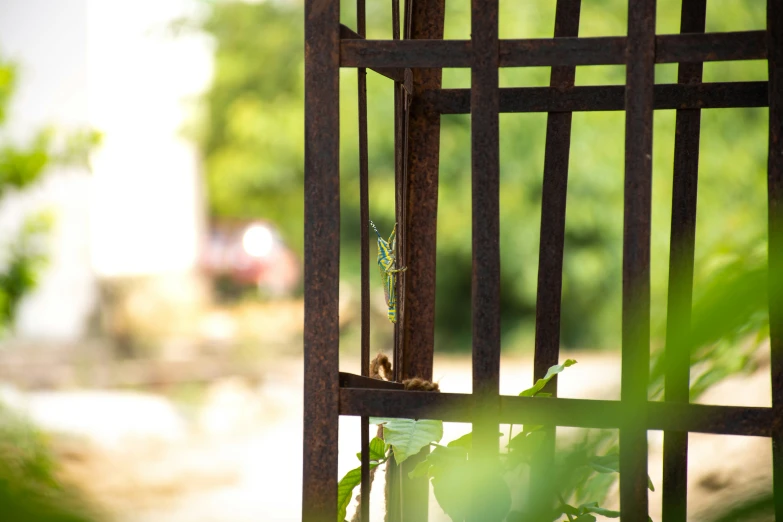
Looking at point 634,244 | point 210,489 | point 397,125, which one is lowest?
point 210,489

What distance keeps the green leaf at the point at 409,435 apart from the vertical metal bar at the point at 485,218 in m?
0.12

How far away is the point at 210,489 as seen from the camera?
3.50 metres

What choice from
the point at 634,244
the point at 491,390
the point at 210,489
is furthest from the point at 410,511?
the point at 210,489

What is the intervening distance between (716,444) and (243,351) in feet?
14.7

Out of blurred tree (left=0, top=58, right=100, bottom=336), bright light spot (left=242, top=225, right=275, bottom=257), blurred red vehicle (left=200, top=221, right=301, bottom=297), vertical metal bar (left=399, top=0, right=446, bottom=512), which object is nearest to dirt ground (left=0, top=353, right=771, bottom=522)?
blurred tree (left=0, top=58, right=100, bottom=336)

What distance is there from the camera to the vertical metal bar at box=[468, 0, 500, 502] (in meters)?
0.52

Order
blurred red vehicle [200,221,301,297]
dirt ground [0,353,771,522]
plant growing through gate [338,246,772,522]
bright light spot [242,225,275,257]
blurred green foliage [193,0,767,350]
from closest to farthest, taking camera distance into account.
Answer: plant growing through gate [338,246,772,522] < dirt ground [0,353,771,522] < blurred green foliage [193,0,767,350] < blurred red vehicle [200,221,301,297] < bright light spot [242,225,275,257]

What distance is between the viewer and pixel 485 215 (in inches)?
20.6

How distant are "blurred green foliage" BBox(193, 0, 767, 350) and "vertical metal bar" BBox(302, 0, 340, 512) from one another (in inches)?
131

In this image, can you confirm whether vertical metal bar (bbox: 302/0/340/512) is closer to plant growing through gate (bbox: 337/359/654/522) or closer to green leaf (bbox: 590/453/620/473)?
plant growing through gate (bbox: 337/359/654/522)

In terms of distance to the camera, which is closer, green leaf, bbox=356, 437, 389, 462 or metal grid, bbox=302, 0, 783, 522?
metal grid, bbox=302, 0, 783, 522

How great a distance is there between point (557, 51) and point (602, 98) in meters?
0.21

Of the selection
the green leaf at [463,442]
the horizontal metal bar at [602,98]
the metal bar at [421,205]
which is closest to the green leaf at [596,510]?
the green leaf at [463,442]

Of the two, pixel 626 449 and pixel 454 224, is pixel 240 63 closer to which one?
pixel 454 224
